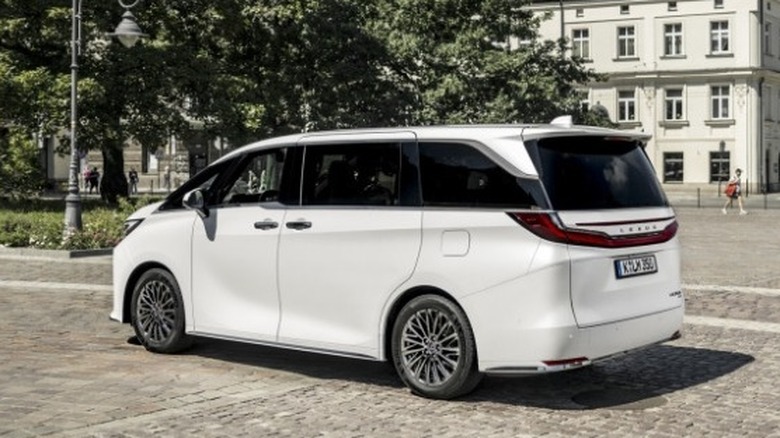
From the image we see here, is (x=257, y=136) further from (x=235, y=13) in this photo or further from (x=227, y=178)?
(x=227, y=178)

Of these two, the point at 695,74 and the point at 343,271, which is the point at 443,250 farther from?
the point at 695,74

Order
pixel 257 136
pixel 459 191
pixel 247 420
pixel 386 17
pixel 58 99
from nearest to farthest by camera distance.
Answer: pixel 247 420 < pixel 459 191 < pixel 58 99 < pixel 257 136 < pixel 386 17

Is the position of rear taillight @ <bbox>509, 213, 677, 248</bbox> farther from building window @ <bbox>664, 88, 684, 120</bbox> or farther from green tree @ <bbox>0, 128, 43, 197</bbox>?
building window @ <bbox>664, 88, 684, 120</bbox>

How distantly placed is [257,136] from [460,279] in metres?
24.2

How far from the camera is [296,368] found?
771cm

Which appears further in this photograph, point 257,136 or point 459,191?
point 257,136

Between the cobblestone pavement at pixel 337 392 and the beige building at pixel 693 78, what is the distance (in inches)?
2048

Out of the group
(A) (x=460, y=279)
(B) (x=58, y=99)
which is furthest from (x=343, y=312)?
(B) (x=58, y=99)

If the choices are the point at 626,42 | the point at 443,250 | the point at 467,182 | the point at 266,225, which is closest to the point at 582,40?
the point at 626,42

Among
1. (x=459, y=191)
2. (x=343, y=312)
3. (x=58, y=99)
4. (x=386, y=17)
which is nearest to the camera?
(x=459, y=191)

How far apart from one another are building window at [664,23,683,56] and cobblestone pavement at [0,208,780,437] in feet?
175

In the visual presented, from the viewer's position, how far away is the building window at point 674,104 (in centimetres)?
6047

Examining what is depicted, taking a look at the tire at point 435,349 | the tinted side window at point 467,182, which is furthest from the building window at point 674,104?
the tire at point 435,349

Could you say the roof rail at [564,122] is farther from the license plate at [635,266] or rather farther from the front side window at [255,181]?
the front side window at [255,181]
